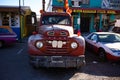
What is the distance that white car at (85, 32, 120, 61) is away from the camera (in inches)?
384

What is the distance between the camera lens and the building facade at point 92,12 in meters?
27.2

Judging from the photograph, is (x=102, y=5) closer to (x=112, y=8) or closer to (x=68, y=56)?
(x=112, y=8)

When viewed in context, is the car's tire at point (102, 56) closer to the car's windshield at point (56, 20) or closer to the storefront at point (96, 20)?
the car's windshield at point (56, 20)

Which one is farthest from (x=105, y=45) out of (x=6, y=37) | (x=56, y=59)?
(x=6, y=37)

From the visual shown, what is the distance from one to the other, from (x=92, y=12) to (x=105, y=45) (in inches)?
703

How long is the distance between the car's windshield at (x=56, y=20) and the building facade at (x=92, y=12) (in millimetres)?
16859

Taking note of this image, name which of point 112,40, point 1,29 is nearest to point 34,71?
point 112,40

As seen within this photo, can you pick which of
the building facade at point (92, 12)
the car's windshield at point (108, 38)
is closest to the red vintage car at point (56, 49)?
the car's windshield at point (108, 38)

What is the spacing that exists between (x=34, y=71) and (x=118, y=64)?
3.92m

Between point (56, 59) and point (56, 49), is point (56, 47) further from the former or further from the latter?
point (56, 59)

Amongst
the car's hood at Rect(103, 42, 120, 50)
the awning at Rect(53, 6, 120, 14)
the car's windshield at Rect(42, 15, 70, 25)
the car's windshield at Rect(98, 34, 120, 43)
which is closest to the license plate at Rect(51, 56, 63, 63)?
the car's windshield at Rect(42, 15, 70, 25)

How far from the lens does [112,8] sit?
95.1 feet

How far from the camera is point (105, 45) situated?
10.4m

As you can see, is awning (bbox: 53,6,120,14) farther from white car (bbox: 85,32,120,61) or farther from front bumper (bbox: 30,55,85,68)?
front bumper (bbox: 30,55,85,68)
